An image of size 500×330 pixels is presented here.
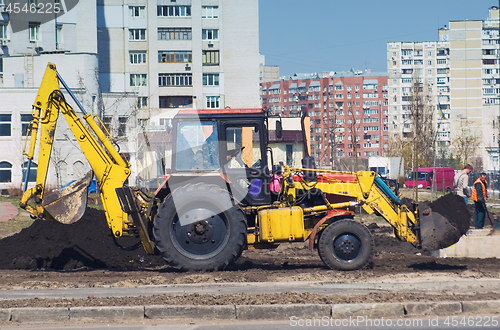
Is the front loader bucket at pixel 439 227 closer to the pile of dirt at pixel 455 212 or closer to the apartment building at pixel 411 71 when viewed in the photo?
the pile of dirt at pixel 455 212

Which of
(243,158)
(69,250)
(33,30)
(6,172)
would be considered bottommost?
(69,250)

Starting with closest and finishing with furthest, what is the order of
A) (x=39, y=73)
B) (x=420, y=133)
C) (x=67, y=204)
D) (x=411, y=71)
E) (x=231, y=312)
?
1. (x=231, y=312)
2. (x=67, y=204)
3. (x=420, y=133)
4. (x=39, y=73)
5. (x=411, y=71)

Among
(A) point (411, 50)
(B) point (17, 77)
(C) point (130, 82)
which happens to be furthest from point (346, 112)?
(B) point (17, 77)

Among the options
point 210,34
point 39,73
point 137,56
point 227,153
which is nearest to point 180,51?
point 210,34

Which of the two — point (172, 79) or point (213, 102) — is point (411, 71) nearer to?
point (213, 102)

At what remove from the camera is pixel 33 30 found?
5572cm

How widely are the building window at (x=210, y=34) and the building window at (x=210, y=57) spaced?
1.43 meters

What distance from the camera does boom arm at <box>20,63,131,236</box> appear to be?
450 inches

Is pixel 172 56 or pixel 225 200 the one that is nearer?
pixel 225 200

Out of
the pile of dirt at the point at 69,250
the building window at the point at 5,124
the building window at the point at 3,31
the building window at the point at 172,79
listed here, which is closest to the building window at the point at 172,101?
the building window at the point at 172,79

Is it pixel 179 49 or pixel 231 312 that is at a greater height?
pixel 179 49

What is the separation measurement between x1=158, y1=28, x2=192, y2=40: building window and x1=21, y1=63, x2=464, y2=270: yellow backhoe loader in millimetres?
54902

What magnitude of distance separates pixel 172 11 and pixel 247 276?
5796 cm

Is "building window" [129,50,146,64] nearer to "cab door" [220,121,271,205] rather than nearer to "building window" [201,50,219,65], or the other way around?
"building window" [201,50,219,65]
